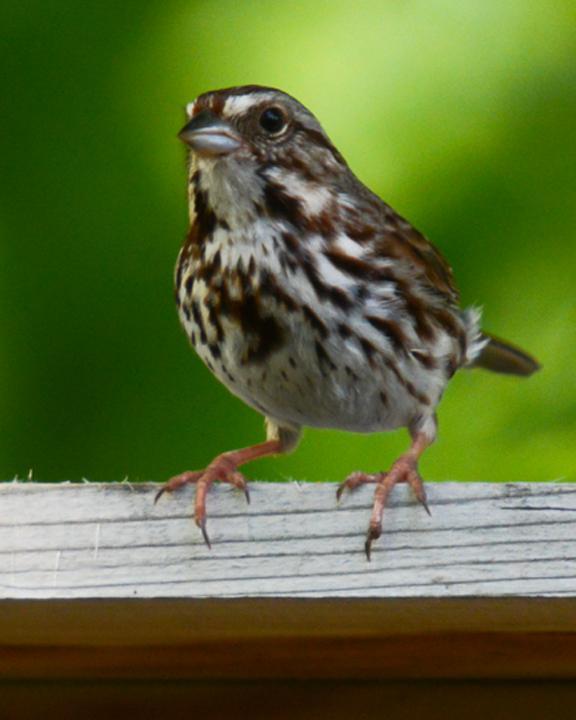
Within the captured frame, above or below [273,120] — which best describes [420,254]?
below

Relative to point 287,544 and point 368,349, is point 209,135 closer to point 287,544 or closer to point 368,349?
point 368,349

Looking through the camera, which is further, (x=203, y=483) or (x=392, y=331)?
(x=392, y=331)

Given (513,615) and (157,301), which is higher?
(157,301)

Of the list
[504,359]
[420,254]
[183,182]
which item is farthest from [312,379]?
[504,359]

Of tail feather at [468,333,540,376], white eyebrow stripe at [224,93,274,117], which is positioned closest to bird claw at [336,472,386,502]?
white eyebrow stripe at [224,93,274,117]

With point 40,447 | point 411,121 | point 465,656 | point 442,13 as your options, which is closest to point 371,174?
point 411,121

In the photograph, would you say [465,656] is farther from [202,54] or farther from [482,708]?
[202,54]

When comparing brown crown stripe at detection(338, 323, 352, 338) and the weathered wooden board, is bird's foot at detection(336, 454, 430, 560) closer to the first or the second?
the weathered wooden board
